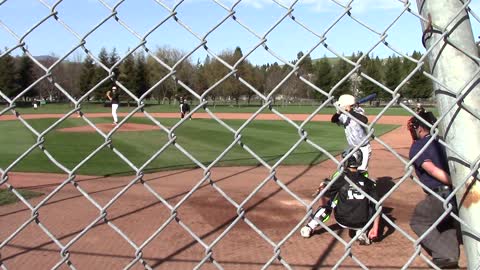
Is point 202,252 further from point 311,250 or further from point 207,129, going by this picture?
point 207,129

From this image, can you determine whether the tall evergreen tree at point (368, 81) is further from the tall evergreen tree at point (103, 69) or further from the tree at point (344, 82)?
the tall evergreen tree at point (103, 69)

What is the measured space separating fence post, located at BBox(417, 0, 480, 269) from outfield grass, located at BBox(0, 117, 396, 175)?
8508mm

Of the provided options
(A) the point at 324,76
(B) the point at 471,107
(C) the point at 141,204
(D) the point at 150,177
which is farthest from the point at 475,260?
(A) the point at 324,76

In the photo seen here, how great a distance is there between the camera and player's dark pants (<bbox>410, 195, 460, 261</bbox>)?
470 cm

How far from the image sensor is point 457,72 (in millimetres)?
1639

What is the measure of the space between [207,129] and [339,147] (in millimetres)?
7562

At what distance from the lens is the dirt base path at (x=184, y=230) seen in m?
4.93

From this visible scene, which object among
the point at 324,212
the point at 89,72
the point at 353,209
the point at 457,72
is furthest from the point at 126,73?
the point at 89,72

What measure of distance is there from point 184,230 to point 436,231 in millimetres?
2957

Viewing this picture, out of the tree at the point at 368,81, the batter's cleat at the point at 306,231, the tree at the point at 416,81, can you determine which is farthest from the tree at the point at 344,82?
the batter's cleat at the point at 306,231

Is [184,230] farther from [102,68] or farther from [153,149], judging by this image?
[153,149]

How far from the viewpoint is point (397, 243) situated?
5660mm

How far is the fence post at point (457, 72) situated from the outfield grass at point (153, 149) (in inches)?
335

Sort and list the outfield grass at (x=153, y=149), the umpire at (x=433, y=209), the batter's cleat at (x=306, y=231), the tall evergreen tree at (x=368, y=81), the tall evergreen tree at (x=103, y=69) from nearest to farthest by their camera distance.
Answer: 1. the tall evergreen tree at (x=103, y=69)
2. the tall evergreen tree at (x=368, y=81)
3. the umpire at (x=433, y=209)
4. the batter's cleat at (x=306, y=231)
5. the outfield grass at (x=153, y=149)
